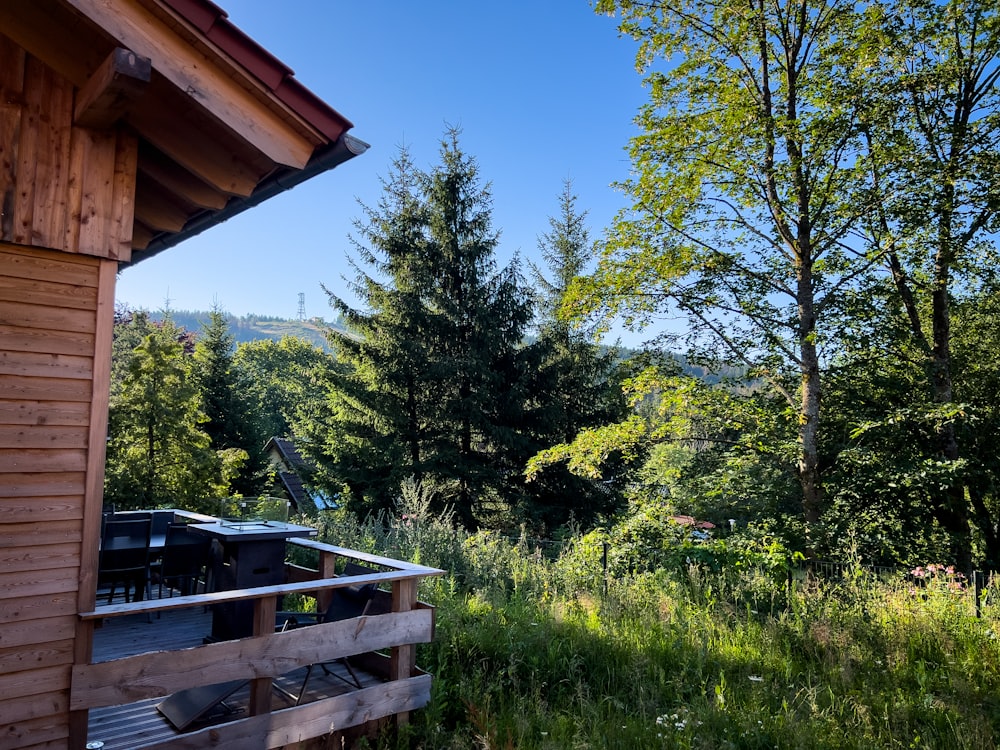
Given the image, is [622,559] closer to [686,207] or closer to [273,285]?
[686,207]

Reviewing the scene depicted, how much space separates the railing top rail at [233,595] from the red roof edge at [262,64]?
2.78m

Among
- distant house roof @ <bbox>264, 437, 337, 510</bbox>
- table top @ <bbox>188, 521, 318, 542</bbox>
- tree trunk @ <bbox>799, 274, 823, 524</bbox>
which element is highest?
tree trunk @ <bbox>799, 274, 823, 524</bbox>

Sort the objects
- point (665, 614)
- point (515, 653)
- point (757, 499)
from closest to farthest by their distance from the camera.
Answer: point (515, 653) < point (665, 614) < point (757, 499)

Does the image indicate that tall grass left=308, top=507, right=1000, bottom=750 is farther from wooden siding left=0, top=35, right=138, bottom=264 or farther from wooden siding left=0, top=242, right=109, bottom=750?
wooden siding left=0, top=35, right=138, bottom=264

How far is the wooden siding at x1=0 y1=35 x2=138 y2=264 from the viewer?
3.23m

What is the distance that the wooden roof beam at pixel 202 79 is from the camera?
10.3 feet

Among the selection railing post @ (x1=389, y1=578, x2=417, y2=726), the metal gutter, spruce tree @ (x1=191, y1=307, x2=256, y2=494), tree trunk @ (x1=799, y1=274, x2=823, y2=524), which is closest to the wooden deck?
railing post @ (x1=389, y1=578, x2=417, y2=726)

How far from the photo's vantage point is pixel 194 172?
3855 mm

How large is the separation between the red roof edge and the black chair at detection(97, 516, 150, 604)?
4230 mm

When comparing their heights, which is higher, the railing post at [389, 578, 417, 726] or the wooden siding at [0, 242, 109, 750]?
the wooden siding at [0, 242, 109, 750]

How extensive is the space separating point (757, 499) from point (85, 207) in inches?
439

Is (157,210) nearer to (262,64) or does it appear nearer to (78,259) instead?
(78,259)

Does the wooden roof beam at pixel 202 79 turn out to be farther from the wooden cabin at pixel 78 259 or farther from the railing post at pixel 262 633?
the railing post at pixel 262 633

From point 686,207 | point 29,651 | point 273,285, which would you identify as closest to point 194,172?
point 29,651
